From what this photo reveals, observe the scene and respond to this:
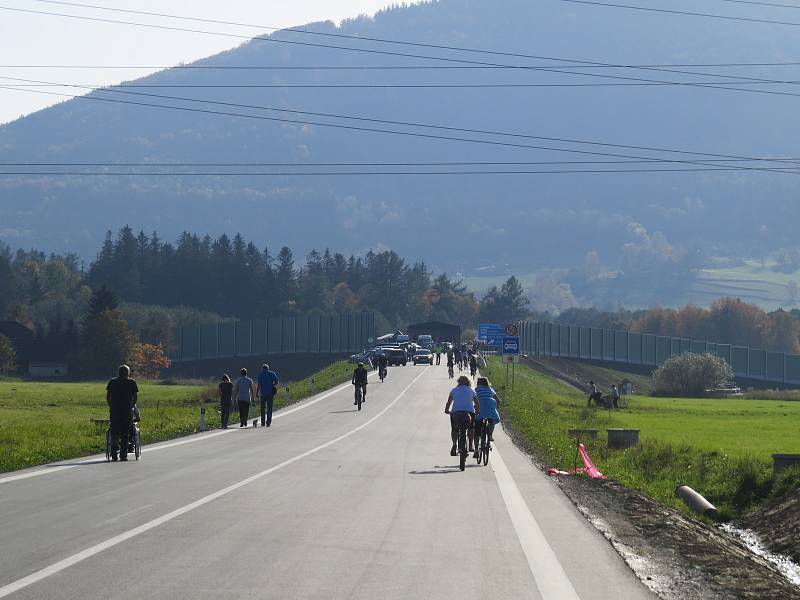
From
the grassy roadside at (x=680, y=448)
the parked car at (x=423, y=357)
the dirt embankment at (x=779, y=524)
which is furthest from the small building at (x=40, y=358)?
the dirt embankment at (x=779, y=524)

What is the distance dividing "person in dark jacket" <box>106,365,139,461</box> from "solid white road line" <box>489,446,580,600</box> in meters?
7.78

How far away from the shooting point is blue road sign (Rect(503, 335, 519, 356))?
5663 cm

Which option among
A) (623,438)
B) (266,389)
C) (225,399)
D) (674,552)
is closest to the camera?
(674,552)

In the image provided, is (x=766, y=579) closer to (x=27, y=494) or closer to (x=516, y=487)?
(x=516, y=487)

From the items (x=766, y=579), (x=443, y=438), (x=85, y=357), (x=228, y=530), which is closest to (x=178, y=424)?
(x=443, y=438)

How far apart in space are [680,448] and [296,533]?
854 inches

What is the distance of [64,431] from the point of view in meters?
33.4

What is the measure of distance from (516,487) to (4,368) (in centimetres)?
13383

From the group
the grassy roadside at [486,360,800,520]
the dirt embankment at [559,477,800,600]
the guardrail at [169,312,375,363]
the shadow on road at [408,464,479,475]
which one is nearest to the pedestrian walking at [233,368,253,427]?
the grassy roadside at [486,360,800,520]

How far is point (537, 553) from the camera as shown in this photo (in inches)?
484

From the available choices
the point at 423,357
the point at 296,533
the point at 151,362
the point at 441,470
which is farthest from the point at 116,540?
the point at 151,362

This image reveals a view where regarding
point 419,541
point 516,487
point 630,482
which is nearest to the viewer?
point 419,541

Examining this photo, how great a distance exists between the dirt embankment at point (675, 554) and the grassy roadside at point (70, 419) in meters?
10.2

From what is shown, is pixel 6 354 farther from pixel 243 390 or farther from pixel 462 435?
pixel 462 435
